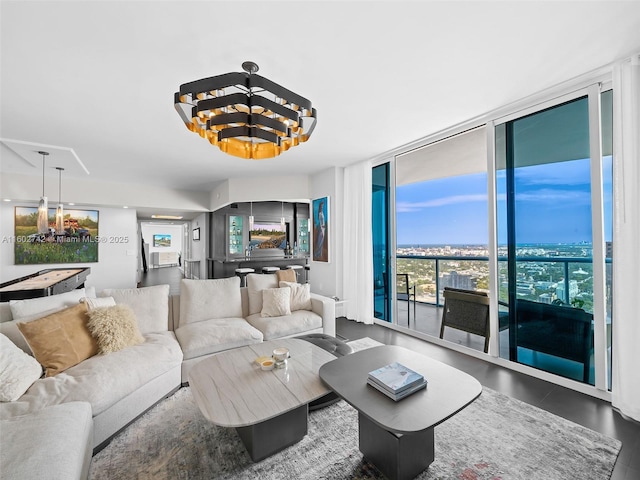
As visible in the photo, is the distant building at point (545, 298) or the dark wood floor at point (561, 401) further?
the distant building at point (545, 298)

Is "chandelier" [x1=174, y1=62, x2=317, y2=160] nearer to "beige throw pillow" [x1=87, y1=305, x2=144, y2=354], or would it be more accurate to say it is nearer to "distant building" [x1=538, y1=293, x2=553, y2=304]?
"beige throw pillow" [x1=87, y1=305, x2=144, y2=354]

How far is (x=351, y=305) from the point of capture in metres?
4.74

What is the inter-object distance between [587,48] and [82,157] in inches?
232

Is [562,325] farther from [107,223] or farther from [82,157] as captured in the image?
[107,223]

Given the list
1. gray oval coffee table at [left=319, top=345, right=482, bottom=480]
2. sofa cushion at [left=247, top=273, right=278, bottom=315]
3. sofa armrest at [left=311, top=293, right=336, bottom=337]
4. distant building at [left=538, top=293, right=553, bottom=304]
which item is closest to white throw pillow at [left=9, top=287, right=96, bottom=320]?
sofa cushion at [left=247, top=273, right=278, bottom=315]

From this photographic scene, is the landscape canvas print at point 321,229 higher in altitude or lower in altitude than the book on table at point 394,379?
higher

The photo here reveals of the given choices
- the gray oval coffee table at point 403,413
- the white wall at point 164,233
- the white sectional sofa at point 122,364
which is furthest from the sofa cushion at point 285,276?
the white wall at point 164,233

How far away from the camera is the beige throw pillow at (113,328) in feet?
7.18

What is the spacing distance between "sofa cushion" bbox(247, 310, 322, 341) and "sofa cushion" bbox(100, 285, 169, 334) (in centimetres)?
91

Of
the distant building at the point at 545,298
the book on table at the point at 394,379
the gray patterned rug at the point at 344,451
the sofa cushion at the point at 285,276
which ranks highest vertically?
the sofa cushion at the point at 285,276

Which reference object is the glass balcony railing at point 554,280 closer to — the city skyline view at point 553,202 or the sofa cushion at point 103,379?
the city skyline view at point 553,202

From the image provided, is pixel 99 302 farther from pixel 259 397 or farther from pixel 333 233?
pixel 333 233

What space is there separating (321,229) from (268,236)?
2792mm

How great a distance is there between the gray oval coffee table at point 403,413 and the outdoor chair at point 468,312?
1.70 metres
